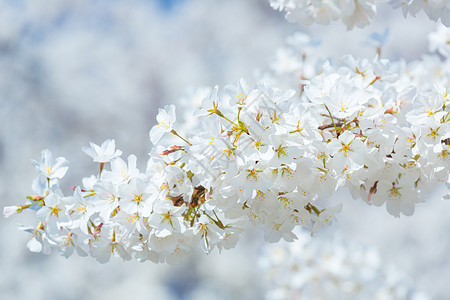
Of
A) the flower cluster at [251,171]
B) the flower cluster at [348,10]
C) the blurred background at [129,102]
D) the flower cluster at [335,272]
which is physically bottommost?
the flower cluster at [251,171]

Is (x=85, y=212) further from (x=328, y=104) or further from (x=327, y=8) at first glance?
(x=327, y=8)

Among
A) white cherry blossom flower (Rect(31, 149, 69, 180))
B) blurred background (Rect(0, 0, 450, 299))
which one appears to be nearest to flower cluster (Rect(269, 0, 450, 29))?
white cherry blossom flower (Rect(31, 149, 69, 180))

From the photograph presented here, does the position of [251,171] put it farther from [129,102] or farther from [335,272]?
[129,102]

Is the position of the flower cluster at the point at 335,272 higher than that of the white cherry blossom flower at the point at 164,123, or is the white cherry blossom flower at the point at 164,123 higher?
the flower cluster at the point at 335,272

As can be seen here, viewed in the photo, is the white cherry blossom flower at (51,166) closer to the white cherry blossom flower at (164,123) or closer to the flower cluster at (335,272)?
the white cherry blossom flower at (164,123)

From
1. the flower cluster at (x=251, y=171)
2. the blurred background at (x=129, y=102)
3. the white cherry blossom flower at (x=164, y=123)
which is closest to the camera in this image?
the flower cluster at (x=251, y=171)

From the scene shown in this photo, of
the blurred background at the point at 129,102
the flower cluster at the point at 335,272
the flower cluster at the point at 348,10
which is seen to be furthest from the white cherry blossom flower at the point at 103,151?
the blurred background at the point at 129,102

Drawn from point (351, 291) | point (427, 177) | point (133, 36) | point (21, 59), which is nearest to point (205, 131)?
point (427, 177)
